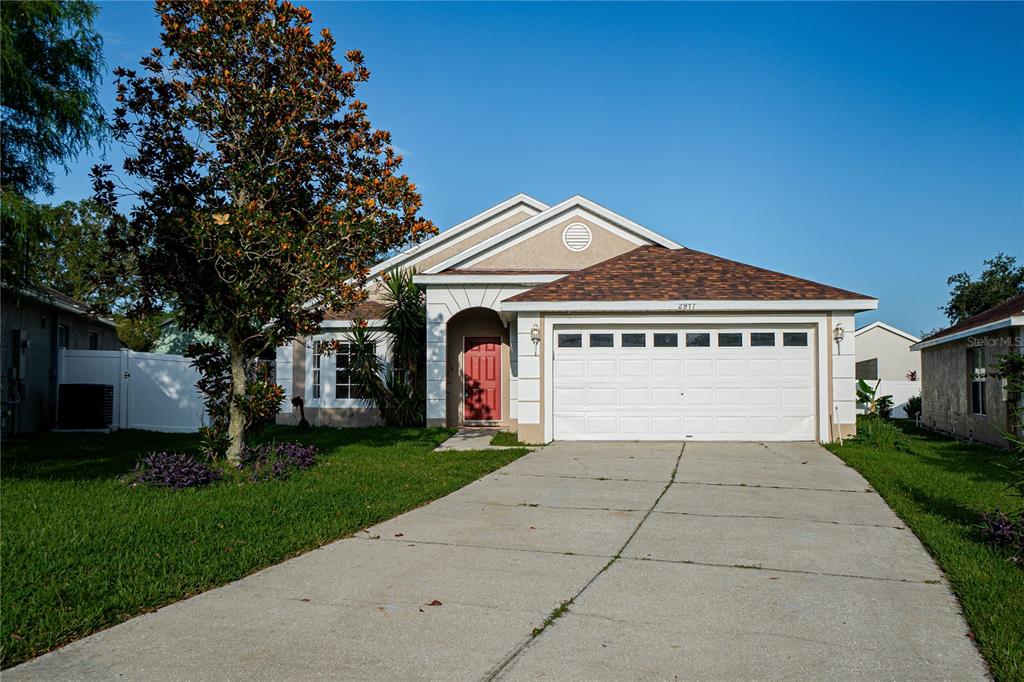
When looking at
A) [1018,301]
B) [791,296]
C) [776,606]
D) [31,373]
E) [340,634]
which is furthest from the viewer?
[31,373]

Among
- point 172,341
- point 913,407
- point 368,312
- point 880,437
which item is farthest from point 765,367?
point 172,341

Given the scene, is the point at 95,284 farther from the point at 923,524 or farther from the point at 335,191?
the point at 923,524

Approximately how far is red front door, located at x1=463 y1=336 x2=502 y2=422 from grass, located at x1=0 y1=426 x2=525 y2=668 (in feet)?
17.6

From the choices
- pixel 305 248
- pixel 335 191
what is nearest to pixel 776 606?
pixel 305 248

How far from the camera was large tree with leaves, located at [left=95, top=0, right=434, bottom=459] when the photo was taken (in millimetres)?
10094

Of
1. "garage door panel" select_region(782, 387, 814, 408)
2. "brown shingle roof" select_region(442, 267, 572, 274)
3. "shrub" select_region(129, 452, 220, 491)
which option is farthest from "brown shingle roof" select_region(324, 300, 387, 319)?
"garage door panel" select_region(782, 387, 814, 408)

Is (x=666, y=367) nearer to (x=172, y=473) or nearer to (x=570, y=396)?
(x=570, y=396)

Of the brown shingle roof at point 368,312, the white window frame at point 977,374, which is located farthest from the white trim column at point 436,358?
the white window frame at point 977,374

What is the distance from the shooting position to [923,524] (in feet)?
25.6

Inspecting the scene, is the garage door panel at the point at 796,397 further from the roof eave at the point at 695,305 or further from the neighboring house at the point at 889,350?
the neighboring house at the point at 889,350

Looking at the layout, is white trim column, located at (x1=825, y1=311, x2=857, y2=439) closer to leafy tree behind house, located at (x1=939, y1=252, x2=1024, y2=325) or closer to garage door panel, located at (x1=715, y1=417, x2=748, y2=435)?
garage door panel, located at (x1=715, y1=417, x2=748, y2=435)

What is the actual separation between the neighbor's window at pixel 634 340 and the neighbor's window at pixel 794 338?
2.65 metres

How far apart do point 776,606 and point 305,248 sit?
23.6 ft

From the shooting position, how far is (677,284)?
595 inches
